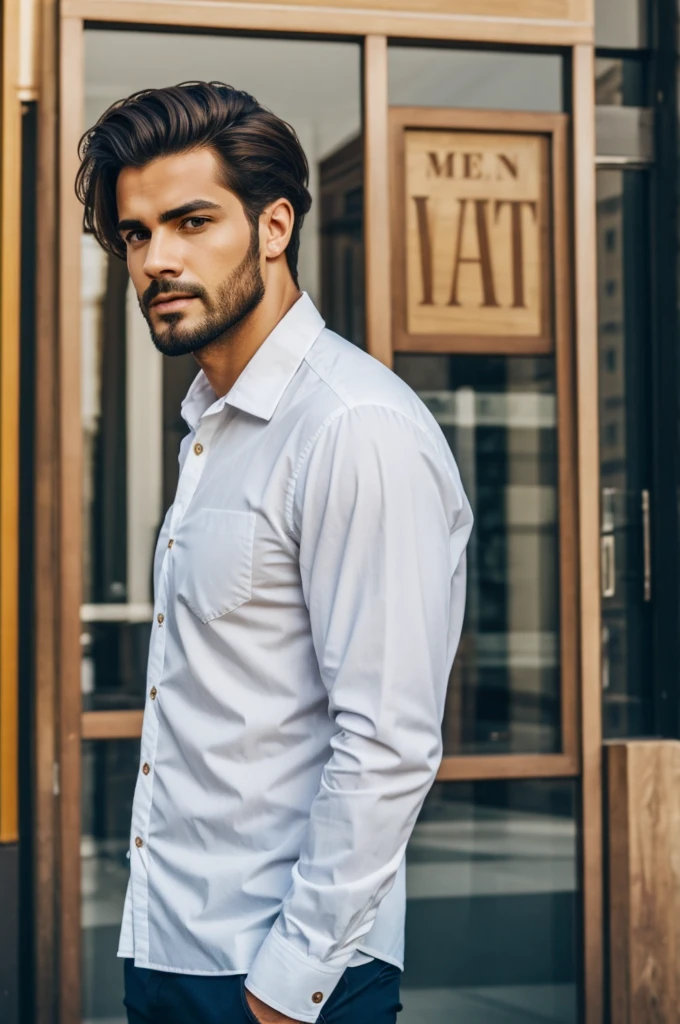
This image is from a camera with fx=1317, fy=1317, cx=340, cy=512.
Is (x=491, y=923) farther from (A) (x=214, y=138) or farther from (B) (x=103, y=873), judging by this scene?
(A) (x=214, y=138)

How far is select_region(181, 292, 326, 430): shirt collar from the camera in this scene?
185cm

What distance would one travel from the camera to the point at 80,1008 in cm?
358

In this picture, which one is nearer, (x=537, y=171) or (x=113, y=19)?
(x=113, y=19)

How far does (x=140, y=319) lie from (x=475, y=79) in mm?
1229

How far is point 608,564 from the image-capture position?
3.79 metres

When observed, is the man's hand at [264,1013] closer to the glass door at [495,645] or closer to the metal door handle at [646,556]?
the glass door at [495,645]

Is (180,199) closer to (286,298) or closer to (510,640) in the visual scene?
(286,298)

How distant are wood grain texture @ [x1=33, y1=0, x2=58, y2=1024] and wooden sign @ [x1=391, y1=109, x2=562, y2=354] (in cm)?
94

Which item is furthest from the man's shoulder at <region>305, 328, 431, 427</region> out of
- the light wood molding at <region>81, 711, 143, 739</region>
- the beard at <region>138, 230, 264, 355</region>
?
the light wood molding at <region>81, 711, 143, 739</region>

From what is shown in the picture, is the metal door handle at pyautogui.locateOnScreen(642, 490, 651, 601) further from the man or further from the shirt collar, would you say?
the shirt collar

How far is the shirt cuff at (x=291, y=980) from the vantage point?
1630 millimetres

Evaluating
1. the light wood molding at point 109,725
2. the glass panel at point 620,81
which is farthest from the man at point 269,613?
the glass panel at point 620,81

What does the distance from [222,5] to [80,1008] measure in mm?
2736

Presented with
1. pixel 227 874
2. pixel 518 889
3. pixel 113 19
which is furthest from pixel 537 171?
pixel 227 874
